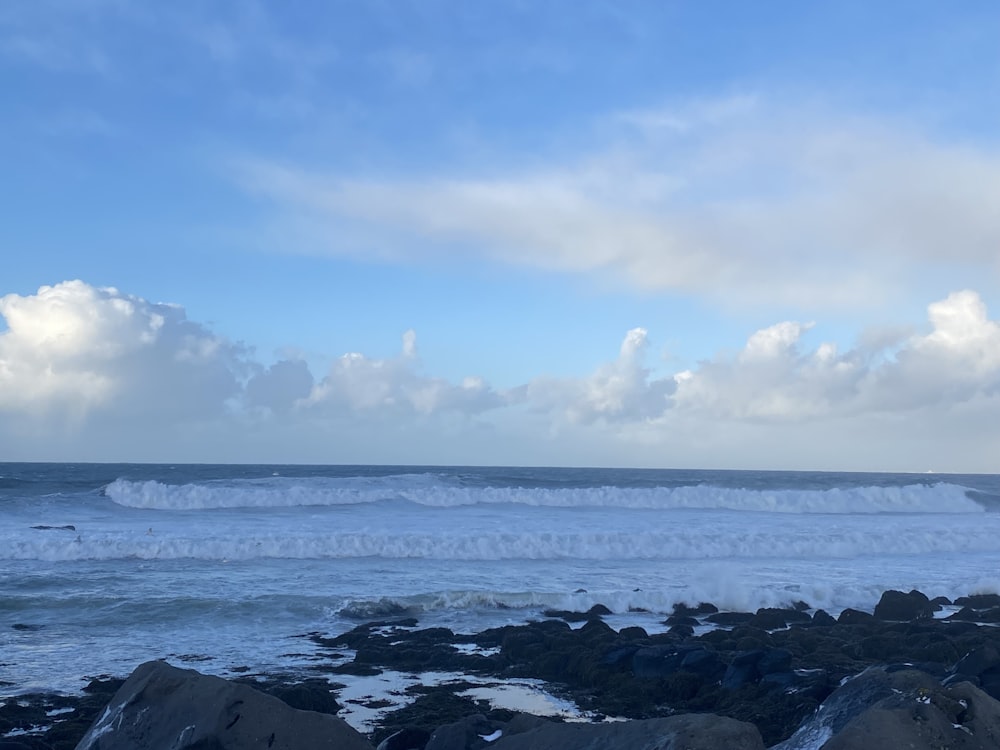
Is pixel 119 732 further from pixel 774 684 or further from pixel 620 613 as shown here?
pixel 620 613

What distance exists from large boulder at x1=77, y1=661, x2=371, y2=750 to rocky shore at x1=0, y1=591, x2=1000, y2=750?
0.01 m

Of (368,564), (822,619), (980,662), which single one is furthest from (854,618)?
(368,564)

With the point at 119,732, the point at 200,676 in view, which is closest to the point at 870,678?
the point at 200,676

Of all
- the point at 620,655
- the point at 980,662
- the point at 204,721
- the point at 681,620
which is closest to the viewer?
the point at 204,721

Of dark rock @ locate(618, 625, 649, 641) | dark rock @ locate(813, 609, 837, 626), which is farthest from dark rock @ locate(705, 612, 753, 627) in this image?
dark rock @ locate(618, 625, 649, 641)

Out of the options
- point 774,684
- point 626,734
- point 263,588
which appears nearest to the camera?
point 626,734

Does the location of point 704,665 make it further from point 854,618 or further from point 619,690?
point 854,618

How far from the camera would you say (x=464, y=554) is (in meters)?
24.1

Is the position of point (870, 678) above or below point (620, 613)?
above

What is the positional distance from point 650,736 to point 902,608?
12.0 metres

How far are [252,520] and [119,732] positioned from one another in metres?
25.0

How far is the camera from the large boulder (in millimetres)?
6320

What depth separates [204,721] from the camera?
638 cm

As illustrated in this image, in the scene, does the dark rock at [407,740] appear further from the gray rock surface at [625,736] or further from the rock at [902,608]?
the rock at [902,608]
